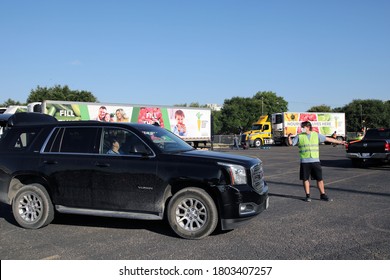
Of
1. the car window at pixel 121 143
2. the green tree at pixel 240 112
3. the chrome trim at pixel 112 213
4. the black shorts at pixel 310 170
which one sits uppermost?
the green tree at pixel 240 112

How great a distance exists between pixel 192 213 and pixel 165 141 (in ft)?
4.34

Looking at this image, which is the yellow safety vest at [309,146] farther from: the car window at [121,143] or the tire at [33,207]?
the tire at [33,207]

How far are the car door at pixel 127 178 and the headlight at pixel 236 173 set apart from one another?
1051 mm

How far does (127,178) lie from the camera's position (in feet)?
18.7

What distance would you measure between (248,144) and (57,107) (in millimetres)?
21864

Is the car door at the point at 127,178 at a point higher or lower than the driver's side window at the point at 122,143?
lower

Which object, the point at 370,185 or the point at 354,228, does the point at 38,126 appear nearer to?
the point at 354,228

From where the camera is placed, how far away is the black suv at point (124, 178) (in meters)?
5.41

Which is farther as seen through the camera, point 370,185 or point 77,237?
point 370,185

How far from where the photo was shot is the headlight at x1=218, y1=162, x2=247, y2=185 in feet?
17.6

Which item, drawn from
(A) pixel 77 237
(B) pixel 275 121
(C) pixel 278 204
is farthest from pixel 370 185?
(B) pixel 275 121

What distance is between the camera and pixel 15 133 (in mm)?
6801

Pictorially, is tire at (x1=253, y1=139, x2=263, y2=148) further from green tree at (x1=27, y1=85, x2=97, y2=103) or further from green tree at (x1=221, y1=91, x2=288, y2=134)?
green tree at (x1=221, y1=91, x2=288, y2=134)

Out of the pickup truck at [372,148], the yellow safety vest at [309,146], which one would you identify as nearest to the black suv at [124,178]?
the yellow safety vest at [309,146]
